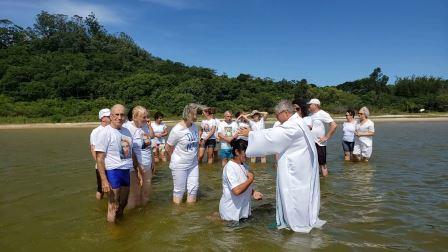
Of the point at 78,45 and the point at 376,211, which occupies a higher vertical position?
the point at 78,45

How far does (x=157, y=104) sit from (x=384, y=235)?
51024 millimetres

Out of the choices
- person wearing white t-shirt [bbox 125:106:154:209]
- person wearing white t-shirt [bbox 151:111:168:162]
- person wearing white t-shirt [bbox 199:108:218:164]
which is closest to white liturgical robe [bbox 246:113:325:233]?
person wearing white t-shirt [bbox 125:106:154:209]

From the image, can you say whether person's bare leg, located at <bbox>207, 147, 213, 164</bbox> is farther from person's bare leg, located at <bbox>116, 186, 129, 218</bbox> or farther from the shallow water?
person's bare leg, located at <bbox>116, 186, 129, 218</bbox>

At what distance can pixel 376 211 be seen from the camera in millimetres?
7277

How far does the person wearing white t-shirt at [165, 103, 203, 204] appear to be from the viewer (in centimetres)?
739

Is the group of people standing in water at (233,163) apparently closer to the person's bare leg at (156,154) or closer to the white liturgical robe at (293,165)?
the white liturgical robe at (293,165)

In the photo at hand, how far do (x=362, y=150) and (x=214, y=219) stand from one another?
7.80 meters

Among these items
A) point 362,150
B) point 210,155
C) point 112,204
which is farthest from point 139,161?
point 362,150

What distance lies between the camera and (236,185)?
5836 mm

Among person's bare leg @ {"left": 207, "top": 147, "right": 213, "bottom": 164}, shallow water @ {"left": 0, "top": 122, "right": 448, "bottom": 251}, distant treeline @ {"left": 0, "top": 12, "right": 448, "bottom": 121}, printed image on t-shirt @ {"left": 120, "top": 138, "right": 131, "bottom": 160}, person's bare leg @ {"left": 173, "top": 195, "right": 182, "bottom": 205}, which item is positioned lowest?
shallow water @ {"left": 0, "top": 122, "right": 448, "bottom": 251}

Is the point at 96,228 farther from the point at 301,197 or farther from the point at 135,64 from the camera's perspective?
the point at 135,64

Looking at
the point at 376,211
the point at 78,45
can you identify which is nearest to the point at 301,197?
the point at 376,211

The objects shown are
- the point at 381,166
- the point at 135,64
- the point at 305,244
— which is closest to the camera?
the point at 305,244

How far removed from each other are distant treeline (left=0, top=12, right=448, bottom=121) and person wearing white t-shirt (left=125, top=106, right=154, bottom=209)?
40.4 m
